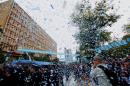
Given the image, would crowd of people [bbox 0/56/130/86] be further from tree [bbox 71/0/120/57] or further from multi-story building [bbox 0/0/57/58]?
multi-story building [bbox 0/0/57/58]

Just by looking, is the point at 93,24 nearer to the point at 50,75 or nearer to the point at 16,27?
the point at 50,75

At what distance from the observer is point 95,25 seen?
1174 inches

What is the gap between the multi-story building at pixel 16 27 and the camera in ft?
171

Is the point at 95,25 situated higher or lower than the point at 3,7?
lower

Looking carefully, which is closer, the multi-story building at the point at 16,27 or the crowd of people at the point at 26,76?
the crowd of people at the point at 26,76

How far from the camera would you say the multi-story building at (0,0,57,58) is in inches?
2053

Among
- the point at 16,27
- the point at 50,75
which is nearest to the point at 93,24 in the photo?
the point at 50,75

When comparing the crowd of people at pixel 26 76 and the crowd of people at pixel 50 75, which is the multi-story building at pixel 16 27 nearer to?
the crowd of people at pixel 26 76

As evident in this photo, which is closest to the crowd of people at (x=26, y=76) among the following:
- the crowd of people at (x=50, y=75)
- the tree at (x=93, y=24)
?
the crowd of people at (x=50, y=75)

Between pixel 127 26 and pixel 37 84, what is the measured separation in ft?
157

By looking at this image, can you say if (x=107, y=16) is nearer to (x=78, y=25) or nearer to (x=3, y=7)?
(x=78, y=25)

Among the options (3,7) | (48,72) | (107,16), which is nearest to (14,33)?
(3,7)

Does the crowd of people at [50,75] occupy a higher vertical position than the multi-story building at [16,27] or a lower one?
lower

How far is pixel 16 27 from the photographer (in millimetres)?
57750
